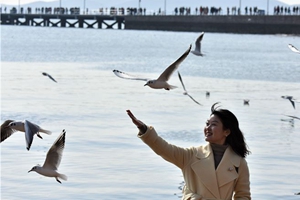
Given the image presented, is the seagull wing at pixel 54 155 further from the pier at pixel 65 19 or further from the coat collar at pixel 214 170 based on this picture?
the pier at pixel 65 19

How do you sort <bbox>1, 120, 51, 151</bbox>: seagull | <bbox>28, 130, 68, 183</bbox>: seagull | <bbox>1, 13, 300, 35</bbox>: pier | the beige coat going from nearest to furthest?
the beige coat
<bbox>28, 130, 68, 183</bbox>: seagull
<bbox>1, 120, 51, 151</bbox>: seagull
<bbox>1, 13, 300, 35</bbox>: pier

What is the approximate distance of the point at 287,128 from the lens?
18.0 meters

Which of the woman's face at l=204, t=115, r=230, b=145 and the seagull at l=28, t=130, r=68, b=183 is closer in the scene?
the woman's face at l=204, t=115, r=230, b=145

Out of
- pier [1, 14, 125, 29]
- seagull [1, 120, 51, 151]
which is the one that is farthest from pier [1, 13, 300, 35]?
seagull [1, 120, 51, 151]

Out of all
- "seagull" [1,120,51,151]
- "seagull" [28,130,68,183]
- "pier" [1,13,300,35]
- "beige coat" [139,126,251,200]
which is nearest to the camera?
"beige coat" [139,126,251,200]

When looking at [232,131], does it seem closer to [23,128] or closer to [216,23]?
[23,128]

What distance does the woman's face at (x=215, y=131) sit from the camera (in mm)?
5688

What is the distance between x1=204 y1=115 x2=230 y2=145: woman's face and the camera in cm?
569

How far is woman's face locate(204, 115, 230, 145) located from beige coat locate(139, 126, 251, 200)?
7 centimetres

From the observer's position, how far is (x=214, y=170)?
5637 millimetres

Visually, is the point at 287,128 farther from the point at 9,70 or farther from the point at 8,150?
the point at 9,70

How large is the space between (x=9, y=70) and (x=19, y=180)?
2261 centimetres

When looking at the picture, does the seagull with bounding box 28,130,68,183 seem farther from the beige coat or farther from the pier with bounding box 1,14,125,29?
the pier with bounding box 1,14,125,29

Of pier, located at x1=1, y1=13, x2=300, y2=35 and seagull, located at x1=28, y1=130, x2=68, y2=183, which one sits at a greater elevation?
seagull, located at x1=28, y1=130, x2=68, y2=183
